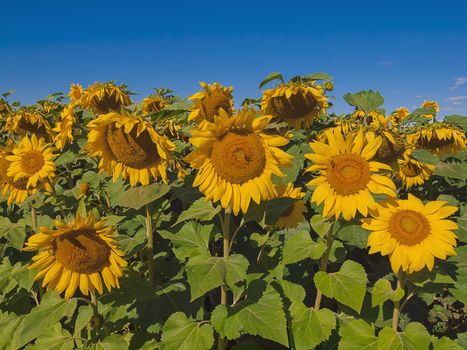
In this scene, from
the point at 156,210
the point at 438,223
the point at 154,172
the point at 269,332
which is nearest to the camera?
the point at 269,332

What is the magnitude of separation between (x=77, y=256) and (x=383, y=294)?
2.17 metres

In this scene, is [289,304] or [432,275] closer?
[432,275]

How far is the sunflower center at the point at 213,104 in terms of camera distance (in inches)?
159

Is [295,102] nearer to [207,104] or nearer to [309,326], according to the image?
[207,104]

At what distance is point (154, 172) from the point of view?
2764 mm

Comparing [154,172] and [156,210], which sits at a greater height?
[154,172]

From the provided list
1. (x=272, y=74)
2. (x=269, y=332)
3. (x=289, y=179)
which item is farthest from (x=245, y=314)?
(x=272, y=74)

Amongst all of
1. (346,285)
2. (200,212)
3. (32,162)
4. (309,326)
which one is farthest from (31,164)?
(346,285)

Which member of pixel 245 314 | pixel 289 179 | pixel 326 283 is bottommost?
pixel 245 314

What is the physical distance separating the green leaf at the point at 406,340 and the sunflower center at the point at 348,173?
1.08 m

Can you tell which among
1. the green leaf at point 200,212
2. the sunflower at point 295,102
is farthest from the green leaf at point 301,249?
the sunflower at point 295,102

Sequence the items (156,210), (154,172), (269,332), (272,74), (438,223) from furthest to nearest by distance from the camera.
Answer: (272,74)
(156,210)
(154,172)
(438,223)
(269,332)

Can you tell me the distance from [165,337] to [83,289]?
2.22 ft

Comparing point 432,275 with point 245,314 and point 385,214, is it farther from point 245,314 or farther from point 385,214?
point 245,314
